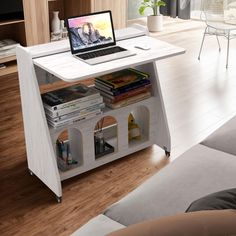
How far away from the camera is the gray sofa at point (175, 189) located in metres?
1.70

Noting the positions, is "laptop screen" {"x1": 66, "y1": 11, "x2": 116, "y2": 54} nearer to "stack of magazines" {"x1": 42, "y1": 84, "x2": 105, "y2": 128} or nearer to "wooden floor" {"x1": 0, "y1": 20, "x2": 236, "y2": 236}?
"stack of magazines" {"x1": 42, "y1": 84, "x2": 105, "y2": 128}

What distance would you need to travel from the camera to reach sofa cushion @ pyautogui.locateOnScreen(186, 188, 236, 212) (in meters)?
1.31

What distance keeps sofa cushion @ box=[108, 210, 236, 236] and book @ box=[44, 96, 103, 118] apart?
1321 millimetres

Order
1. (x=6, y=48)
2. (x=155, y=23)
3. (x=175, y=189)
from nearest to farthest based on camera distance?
(x=175, y=189) < (x=6, y=48) < (x=155, y=23)

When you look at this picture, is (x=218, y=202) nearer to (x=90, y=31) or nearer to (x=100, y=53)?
(x=100, y=53)

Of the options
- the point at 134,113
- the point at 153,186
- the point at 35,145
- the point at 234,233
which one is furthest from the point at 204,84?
the point at 234,233

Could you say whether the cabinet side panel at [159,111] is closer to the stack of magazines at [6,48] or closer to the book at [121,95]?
the book at [121,95]

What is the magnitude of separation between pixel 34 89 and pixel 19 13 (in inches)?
92.3

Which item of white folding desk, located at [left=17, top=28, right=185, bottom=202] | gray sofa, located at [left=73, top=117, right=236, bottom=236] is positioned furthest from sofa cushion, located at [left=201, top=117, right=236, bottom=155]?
white folding desk, located at [left=17, top=28, right=185, bottom=202]

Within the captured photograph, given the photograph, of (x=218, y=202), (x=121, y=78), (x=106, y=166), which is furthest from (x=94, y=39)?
(x=218, y=202)

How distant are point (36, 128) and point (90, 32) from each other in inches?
24.0

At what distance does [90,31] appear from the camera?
8.34ft

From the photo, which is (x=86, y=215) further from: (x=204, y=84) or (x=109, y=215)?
(x=204, y=84)

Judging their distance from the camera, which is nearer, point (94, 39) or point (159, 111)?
point (94, 39)
